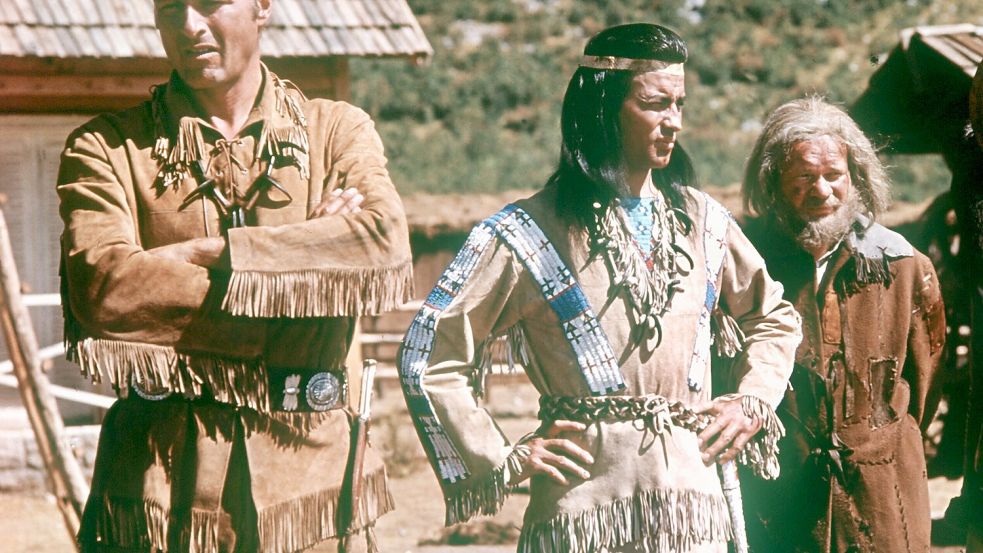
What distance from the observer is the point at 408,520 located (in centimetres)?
873

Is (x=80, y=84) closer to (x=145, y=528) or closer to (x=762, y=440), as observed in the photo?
(x=145, y=528)

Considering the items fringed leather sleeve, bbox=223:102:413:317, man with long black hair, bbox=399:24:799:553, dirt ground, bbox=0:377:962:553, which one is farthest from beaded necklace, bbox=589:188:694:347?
dirt ground, bbox=0:377:962:553

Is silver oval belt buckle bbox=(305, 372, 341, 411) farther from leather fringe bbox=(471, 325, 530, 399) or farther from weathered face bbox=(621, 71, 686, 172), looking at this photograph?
weathered face bbox=(621, 71, 686, 172)

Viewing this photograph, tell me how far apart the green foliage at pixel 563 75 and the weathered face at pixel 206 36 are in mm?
18316

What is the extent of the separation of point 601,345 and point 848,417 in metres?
1.54

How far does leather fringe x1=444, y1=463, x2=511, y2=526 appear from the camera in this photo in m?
3.41

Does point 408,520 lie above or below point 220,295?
below

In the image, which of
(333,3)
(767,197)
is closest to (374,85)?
(333,3)

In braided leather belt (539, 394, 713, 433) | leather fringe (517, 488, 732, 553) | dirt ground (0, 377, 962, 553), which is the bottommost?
dirt ground (0, 377, 962, 553)

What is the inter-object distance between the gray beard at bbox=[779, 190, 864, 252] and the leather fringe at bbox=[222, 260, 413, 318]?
5.64ft

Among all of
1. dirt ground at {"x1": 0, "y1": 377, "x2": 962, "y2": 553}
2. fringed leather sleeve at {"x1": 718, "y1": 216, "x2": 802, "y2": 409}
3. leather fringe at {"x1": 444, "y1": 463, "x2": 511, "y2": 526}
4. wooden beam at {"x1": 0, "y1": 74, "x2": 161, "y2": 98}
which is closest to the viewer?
leather fringe at {"x1": 444, "y1": 463, "x2": 511, "y2": 526}

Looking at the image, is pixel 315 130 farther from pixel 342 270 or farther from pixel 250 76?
pixel 342 270

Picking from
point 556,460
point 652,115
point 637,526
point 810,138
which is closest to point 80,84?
point 810,138

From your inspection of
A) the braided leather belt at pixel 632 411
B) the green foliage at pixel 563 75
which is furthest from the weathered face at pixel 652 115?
the green foliage at pixel 563 75
